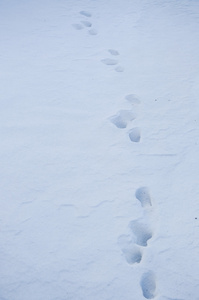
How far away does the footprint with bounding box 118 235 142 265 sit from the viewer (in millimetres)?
1647

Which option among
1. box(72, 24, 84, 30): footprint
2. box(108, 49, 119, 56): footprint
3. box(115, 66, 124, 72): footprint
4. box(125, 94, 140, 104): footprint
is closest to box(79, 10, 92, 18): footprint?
box(72, 24, 84, 30): footprint

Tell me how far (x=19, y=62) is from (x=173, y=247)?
8.57 feet

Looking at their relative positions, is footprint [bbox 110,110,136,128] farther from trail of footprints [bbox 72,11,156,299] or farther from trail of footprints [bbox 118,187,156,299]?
trail of footprints [bbox 118,187,156,299]

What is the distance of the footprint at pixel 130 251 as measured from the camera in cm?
165

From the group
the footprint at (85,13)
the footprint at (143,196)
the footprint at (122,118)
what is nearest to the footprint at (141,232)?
the footprint at (143,196)

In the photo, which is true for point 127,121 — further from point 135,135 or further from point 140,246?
point 140,246

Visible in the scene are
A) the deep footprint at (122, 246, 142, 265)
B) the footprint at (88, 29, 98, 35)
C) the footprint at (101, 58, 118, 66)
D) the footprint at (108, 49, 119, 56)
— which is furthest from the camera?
the footprint at (88, 29, 98, 35)

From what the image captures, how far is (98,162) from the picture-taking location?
217 centimetres

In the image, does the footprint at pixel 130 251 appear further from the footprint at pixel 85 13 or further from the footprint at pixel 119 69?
the footprint at pixel 85 13

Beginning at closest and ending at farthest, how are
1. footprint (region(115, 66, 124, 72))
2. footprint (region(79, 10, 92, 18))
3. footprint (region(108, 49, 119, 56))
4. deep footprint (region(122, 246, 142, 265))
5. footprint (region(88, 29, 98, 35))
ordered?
deep footprint (region(122, 246, 142, 265)) < footprint (region(115, 66, 124, 72)) < footprint (region(108, 49, 119, 56)) < footprint (region(88, 29, 98, 35)) < footprint (region(79, 10, 92, 18))

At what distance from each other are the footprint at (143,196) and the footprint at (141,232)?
17 centimetres

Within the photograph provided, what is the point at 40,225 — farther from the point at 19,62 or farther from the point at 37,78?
the point at 19,62

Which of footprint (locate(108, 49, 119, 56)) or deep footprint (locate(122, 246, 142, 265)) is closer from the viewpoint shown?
deep footprint (locate(122, 246, 142, 265))

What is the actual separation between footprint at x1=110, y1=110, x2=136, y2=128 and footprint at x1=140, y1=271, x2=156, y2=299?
130 cm
